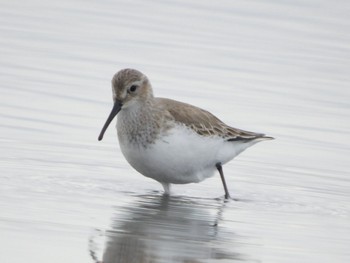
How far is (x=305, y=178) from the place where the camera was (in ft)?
49.5

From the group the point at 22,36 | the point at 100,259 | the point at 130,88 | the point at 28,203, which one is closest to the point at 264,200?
the point at 130,88

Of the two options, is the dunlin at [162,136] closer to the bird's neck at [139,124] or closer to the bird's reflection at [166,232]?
the bird's neck at [139,124]

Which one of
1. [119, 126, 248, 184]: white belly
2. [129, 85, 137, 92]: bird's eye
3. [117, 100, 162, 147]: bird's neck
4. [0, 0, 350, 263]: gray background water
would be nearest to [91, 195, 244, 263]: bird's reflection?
[0, 0, 350, 263]: gray background water

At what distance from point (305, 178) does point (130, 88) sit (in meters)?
2.62

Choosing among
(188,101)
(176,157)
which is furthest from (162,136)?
(188,101)

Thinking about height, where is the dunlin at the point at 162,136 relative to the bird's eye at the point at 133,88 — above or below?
below

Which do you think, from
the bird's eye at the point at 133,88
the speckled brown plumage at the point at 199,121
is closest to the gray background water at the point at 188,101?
the speckled brown plumage at the point at 199,121

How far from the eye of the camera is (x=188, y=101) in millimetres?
18141

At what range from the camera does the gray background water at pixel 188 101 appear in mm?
11617

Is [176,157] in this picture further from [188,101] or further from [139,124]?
[188,101]

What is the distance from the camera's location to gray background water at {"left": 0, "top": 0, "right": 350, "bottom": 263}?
11.6 m

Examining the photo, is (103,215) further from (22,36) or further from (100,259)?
(22,36)

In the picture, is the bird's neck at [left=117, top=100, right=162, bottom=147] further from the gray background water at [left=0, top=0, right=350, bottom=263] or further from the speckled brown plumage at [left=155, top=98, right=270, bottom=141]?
the gray background water at [left=0, top=0, right=350, bottom=263]

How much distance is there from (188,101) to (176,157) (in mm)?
4683
